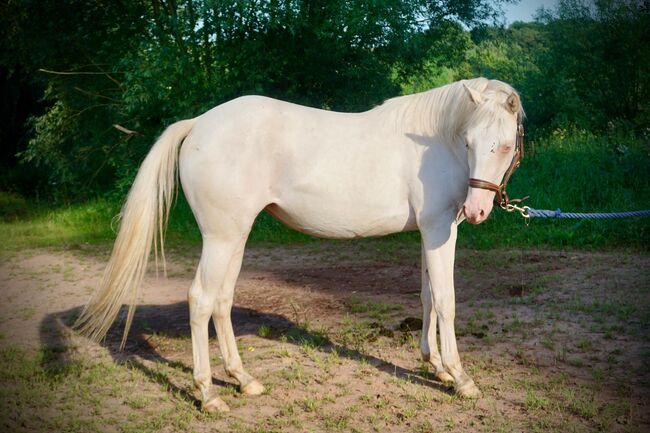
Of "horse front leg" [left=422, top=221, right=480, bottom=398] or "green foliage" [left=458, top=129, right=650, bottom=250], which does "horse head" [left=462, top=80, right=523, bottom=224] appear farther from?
"green foliage" [left=458, top=129, right=650, bottom=250]

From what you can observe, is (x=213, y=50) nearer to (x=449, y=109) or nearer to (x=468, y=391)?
(x=449, y=109)

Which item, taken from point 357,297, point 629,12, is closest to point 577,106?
point 629,12

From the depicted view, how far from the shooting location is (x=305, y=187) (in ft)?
12.6

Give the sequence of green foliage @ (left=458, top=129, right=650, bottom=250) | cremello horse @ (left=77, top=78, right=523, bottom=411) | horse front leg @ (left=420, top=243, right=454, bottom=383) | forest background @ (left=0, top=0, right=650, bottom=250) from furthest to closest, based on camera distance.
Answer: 1. forest background @ (left=0, top=0, right=650, bottom=250)
2. green foliage @ (left=458, top=129, right=650, bottom=250)
3. horse front leg @ (left=420, top=243, right=454, bottom=383)
4. cremello horse @ (left=77, top=78, right=523, bottom=411)

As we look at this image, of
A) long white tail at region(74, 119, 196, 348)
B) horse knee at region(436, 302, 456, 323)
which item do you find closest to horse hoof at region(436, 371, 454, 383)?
horse knee at region(436, 302, 456, 323)

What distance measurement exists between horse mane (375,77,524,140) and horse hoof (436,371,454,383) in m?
1.50

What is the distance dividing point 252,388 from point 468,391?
4.31 ft

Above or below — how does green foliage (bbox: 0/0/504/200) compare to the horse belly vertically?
above

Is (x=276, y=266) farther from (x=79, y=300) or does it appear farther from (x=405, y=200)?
(x=405, y=200)

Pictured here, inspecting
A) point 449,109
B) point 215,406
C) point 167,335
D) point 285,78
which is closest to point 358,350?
point 215,406

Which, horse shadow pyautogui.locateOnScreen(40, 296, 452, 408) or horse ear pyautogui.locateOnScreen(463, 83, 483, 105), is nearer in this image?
horse ear pyautogui.locateOnScreen(463, 83, 483, 105)

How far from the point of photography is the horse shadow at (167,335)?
4164 millimetres

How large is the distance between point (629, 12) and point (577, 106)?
7.42ft

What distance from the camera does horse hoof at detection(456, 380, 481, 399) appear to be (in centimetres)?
369
